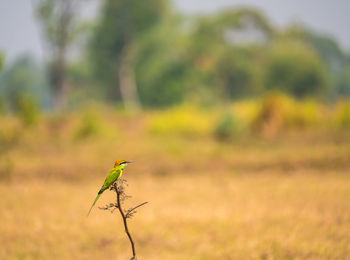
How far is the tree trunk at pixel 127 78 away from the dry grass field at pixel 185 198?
42.1ft

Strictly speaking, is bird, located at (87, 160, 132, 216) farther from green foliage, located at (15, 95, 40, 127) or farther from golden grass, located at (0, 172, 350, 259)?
green foliage, located at (15, 95, 40, 127)

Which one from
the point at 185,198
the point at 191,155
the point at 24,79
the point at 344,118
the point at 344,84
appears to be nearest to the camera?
the point at 185,198

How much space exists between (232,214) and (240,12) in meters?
21.7

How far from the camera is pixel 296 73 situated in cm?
1967

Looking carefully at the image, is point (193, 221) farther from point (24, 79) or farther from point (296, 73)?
point (24, 79)

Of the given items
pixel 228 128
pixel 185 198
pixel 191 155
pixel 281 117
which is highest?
pixel 281 117

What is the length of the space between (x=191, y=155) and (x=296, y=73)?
1248 cm

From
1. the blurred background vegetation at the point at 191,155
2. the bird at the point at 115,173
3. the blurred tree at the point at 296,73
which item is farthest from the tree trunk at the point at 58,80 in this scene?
the bird at the point at 115,173

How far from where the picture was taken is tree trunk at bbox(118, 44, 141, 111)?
2328 centimetres

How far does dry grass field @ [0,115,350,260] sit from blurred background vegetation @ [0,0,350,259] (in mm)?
24

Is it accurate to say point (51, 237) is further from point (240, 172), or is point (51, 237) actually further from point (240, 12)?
point (240, 12)

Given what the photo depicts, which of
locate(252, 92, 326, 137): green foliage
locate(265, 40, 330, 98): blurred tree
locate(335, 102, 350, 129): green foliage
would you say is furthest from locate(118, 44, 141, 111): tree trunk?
locate(335, 102, 350, 129): green foliage

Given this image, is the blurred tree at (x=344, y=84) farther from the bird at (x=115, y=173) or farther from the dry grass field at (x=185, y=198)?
the bird at (x=115, y=173)

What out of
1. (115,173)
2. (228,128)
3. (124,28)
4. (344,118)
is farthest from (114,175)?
(124,28)
